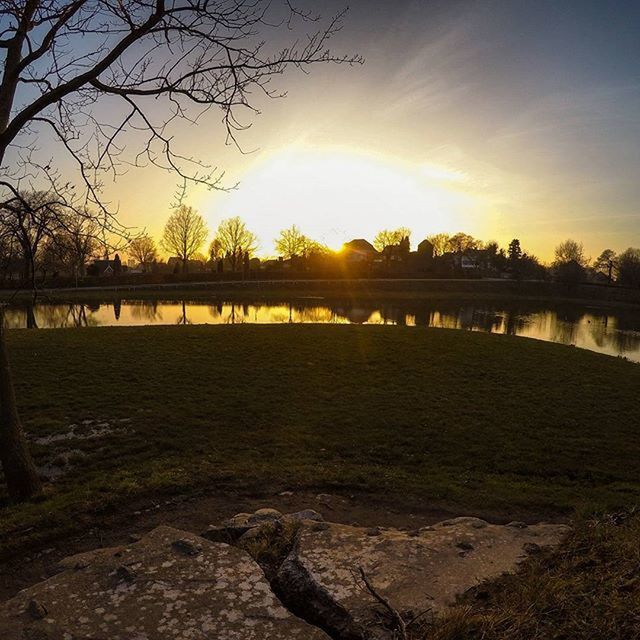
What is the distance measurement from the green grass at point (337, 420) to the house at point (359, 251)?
→ 98.1m

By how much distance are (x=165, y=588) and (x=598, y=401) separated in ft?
40.1

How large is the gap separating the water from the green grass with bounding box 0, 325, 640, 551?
13.9 metres

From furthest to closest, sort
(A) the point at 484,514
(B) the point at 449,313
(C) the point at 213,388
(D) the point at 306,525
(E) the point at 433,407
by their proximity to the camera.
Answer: (B) the point at 449,313
(C) the point at 213,388
(E) the point at 433,407
(A) the point at 484,514
(D) the point at 306,525

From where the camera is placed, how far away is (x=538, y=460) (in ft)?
28.7

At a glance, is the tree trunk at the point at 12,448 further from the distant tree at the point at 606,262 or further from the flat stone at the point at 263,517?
the distant tree at the point at 606,262

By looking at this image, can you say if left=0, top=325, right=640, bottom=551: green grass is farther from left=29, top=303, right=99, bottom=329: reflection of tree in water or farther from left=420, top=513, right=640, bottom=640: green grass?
left=29, top=303, right=99, bottom=329: reflection of tree in water

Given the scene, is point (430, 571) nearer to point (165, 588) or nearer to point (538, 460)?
point (165, 588)

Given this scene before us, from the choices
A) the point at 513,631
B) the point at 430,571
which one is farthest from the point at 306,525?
the point at 513,631

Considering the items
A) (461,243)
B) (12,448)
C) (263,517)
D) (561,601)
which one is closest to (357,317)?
(12,448)

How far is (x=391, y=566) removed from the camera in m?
4.14

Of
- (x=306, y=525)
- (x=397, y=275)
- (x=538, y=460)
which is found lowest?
(x=538, y=460)

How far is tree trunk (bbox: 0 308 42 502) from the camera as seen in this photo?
6301 millimetres

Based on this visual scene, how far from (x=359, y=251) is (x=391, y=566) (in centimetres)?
12313

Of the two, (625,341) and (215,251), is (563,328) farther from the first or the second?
(215,251)
